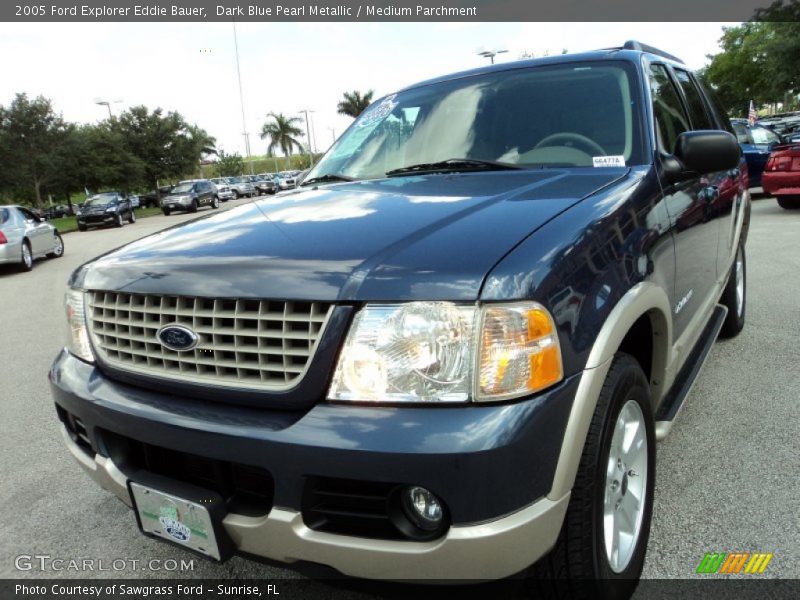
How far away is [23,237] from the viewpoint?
12586 mm

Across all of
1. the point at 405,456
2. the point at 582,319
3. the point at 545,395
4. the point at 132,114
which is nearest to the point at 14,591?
the point at 405,456

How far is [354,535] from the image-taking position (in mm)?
1625

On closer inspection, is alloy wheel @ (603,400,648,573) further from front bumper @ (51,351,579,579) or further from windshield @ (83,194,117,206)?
windshield @ (83,194,117,206)

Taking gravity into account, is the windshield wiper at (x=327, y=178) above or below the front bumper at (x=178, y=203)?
above

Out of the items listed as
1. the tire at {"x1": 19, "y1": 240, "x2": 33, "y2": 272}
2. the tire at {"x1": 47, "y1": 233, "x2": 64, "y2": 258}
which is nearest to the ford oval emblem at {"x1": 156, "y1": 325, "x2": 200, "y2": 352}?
the tire at {"x1": 19, "y1": 240, "x2": 33, "y2": 272}

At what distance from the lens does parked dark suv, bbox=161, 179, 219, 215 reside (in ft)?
104

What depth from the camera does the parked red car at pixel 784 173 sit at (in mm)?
10312

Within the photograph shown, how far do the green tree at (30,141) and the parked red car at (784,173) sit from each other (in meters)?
29.1

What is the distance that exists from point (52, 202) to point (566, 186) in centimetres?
5992

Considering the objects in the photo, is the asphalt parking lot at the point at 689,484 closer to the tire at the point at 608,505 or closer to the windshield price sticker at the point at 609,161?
the tire at the point at 608,505

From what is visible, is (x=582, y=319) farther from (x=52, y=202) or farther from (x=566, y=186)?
(x=52, y=202)

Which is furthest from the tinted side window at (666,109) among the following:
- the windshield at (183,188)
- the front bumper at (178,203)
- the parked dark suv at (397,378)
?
the windshield at (183,188)

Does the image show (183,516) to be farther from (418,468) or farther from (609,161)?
(609,161)

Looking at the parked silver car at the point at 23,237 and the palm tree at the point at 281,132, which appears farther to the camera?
the palm tree at the point at 281,132
